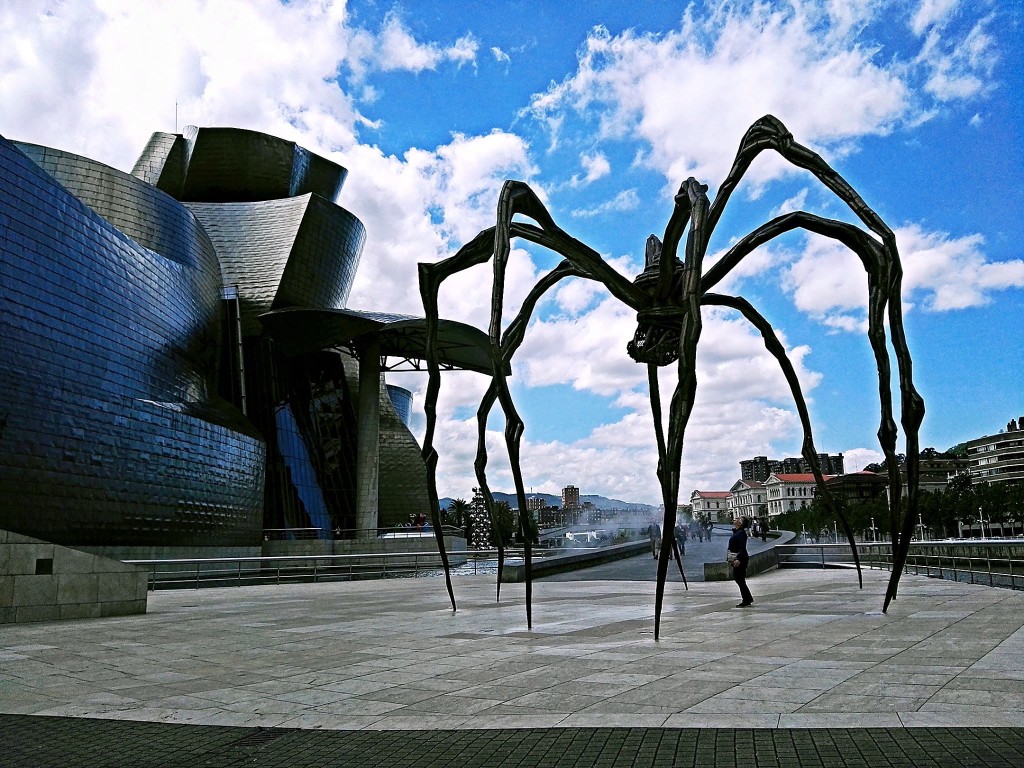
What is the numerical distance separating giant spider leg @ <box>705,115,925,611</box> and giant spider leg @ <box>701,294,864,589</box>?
2.16 meters

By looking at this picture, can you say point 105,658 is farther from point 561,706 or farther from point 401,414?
point 401,414

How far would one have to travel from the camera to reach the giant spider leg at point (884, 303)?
7027 mm

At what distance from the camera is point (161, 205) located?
36.1 metres

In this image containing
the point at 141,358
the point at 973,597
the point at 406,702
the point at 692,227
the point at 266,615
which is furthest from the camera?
the point at 141,358

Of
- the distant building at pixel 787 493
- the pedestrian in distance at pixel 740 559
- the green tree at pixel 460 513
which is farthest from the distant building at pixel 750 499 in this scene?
the pedestrian in distance at pixel 740 559

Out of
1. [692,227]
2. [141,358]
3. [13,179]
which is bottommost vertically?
[692,227]

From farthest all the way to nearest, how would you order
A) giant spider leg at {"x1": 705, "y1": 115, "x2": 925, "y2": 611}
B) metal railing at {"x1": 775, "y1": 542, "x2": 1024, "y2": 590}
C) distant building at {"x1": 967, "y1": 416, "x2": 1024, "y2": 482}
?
1. distant building at {"x1": 967, "y1": 416, "x2": 1024, "y2": 482}
2. metal railing at {"x1": 775, "y1": 542, "x2": 1024, "y2": 590}
3. giant spider leg at {"x1": 705, "y1": 115, "x2": 925, "y2": 611}

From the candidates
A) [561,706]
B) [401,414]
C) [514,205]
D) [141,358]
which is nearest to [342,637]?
[561,706]

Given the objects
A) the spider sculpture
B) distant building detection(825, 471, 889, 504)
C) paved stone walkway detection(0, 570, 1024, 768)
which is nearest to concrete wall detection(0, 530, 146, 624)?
paved stone walkway detection(0, 570, 1024, 768)

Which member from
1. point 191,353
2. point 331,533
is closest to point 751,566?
point 191,353

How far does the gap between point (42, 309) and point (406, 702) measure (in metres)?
22.9

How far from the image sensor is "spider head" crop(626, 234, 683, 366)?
28.1 ft

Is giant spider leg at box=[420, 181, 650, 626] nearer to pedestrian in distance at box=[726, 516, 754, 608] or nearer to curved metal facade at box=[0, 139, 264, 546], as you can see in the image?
pedestrian in distance at box=[726, 516, 754, 608]

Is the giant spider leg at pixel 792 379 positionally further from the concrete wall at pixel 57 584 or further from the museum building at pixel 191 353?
the museum building at pixel 191 353
